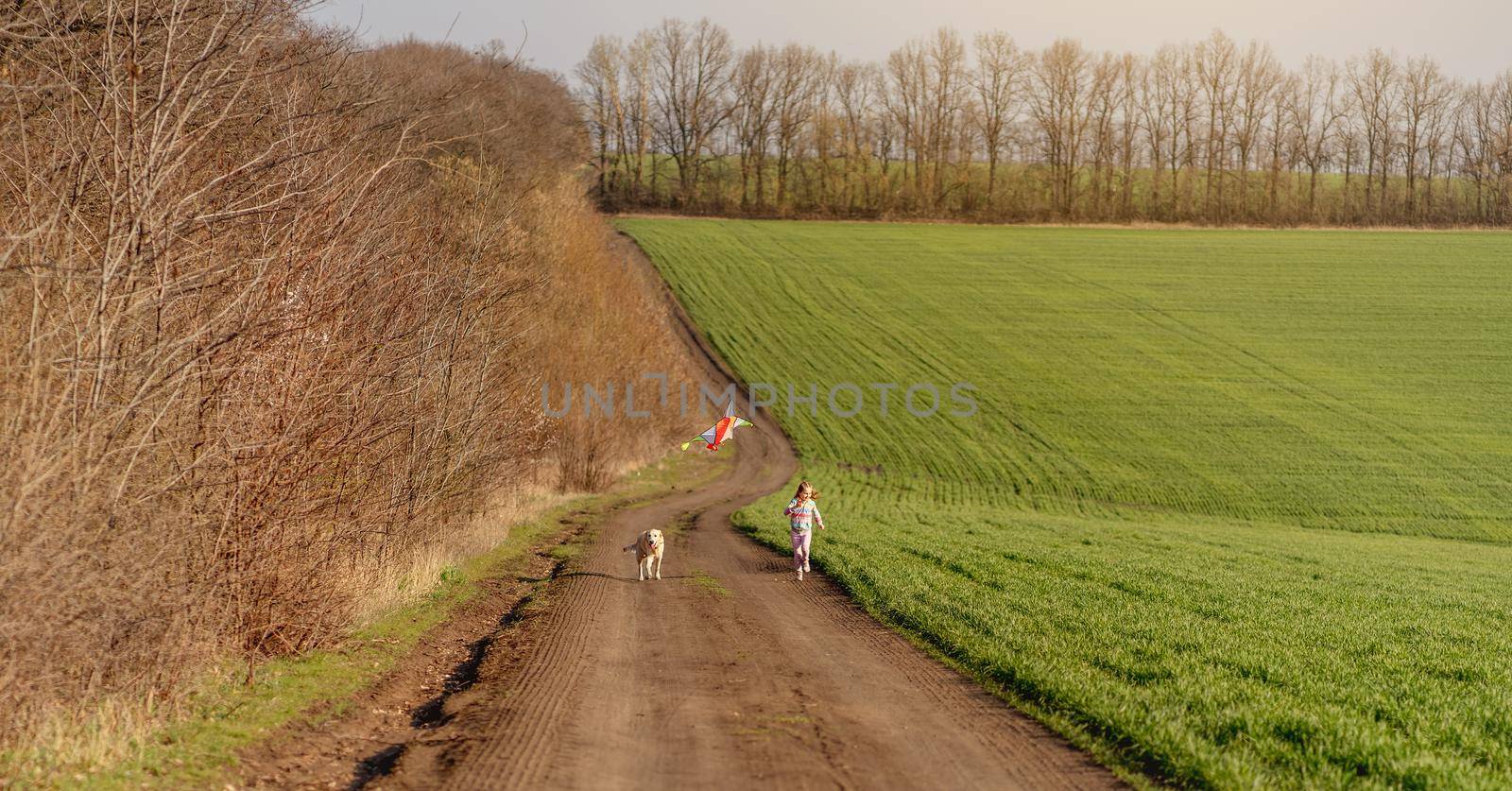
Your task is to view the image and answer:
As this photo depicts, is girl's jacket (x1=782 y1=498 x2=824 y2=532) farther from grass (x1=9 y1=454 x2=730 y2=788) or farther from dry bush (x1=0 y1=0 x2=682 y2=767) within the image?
dry bush (x1=0 y1=0 x2=682 y2=767)

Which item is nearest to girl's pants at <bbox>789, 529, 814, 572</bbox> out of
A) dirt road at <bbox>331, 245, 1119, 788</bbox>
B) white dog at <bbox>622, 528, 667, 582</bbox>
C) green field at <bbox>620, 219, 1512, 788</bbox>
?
green field at <bbox>620, 219, 1512, 788</bbox>

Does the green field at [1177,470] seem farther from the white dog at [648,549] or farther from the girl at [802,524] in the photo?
the white dog at [648,549]

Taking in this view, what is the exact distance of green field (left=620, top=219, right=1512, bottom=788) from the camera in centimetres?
920

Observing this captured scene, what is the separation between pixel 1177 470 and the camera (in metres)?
42.3

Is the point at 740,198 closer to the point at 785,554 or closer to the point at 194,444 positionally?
the point at 785,554

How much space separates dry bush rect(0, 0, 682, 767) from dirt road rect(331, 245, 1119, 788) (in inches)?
87.2

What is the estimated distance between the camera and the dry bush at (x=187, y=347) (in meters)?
7.26

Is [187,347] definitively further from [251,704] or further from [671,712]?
[671,712]

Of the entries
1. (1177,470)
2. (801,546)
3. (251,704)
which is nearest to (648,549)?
(801,546)

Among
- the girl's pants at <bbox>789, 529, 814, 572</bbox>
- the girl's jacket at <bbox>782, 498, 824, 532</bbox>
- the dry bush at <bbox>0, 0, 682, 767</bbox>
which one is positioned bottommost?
the girl's pants at <bbox>789, 529, 814, 572</bbox>

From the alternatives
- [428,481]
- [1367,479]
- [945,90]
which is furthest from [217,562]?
[945,90]

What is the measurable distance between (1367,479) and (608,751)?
41620 millimetres

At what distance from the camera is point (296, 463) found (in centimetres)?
1058

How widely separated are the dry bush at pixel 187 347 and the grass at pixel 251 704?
1.08 feet
